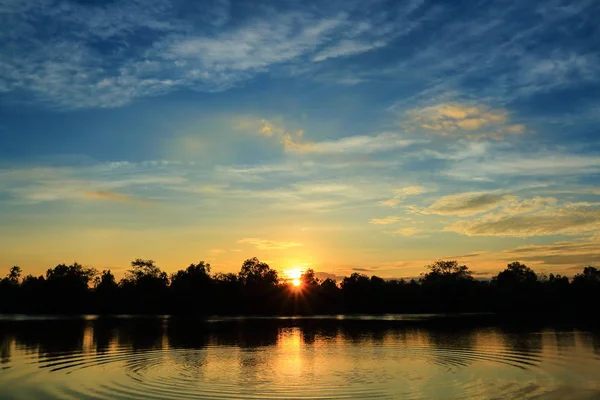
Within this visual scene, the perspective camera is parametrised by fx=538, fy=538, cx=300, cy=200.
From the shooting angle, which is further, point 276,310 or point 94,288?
point 94,288

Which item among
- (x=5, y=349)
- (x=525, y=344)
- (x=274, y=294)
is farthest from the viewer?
(x=274, y=294)

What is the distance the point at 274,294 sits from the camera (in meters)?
155

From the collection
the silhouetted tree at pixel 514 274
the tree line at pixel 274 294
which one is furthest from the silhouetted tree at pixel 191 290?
the silhouetted tree at pixel 514 274

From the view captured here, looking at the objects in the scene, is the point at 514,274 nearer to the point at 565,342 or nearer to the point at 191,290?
the point at 191,290

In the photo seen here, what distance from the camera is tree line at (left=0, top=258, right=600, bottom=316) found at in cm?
14075

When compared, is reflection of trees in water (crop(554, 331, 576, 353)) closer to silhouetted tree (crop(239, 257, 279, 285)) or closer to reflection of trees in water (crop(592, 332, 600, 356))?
reflection of trees in water (crop(592, 332, 600, 356))

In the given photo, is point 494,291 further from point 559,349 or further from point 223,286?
point 559,349

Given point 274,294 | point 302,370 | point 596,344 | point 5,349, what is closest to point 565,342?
point 596,344

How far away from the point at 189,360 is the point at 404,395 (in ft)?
53.1

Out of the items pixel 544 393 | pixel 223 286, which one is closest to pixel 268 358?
pixel 544 393

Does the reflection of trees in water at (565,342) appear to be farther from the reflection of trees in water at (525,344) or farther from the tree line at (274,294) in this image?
the tree line at (274,294)

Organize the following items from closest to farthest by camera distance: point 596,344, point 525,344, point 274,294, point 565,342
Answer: point 596,344 → point 525,344 → point 565,342 → point 274,294

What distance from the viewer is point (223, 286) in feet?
520

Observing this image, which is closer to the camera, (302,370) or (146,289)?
(302,370)
